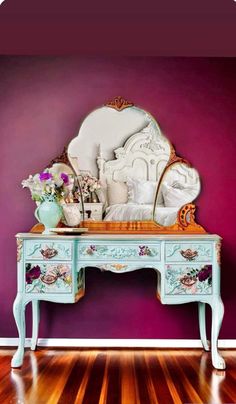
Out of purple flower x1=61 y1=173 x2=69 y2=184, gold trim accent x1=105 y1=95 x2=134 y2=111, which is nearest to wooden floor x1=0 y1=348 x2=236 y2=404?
purple flower x1=61 y1=173 x2=69 y2=184

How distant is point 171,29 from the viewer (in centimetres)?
336

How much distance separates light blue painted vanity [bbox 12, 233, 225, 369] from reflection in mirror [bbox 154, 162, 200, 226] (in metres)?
0.57

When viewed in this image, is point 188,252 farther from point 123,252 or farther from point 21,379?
point 21,379

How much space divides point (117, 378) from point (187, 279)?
778 millimetres

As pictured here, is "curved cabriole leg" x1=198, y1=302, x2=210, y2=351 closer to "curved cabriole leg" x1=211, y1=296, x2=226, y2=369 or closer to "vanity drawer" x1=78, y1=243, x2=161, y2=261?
"curved cabriole leg" x1=211, y1=296, x2=226, y2=369

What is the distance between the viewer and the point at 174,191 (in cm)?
395

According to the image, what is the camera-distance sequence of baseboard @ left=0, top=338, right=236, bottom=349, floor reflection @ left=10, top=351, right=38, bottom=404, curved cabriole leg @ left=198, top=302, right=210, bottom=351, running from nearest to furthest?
floor reflection @ left=10, top=351, right=38, bottom=404 < curved cabriole leg @ left=198, top=302, right=210, bottom=351 < baseboard @ left=0, top=338, right=236, bottom=349

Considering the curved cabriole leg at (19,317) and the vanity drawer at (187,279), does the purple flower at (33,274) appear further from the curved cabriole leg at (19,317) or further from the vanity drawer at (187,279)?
the vanity drawer at (187,279)

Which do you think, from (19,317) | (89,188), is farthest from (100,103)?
(19,317)

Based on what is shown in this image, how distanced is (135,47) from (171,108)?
1.83ft

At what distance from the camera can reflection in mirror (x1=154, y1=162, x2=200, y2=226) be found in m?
3.93

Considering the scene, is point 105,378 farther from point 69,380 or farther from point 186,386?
point 186,386

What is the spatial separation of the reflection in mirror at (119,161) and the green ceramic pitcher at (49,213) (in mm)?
387

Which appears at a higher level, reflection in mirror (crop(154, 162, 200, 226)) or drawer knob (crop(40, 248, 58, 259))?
reflection in mirror (crop(154, 162, 200, 226))
